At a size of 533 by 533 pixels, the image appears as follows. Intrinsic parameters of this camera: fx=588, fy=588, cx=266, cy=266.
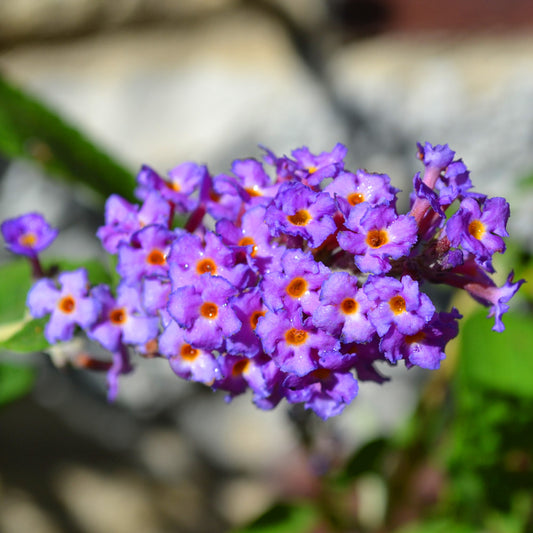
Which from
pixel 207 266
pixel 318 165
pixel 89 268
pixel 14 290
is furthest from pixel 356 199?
pixel 14 290

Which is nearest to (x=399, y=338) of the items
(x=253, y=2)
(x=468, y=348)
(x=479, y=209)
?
(x=479, y=209)

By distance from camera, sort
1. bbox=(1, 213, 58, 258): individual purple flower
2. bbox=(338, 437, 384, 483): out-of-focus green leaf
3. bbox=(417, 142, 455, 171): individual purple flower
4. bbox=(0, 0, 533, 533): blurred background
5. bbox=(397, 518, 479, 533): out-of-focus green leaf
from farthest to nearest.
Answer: bbox=(0, 0, 533, 533): blurred background, bbox=(338, 437, 384, 483): out-of-focus green leaf, bbox=(397, 518, 479, 533): out-of-focus green leaf, bbox=(1, 213, 58, 258): individual purple flower, bbox=(417, 142, 455, 171): individual purple flower

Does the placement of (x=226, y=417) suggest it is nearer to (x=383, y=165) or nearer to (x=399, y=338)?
(x=383, y=165)

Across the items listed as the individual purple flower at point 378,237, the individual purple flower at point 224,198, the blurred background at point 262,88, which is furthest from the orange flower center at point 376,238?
the blurred background at point 262,88

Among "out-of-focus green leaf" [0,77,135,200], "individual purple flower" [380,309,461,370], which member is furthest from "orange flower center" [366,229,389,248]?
"out-of-focus green leaf" [0,77,135,200]

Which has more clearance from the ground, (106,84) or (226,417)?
(106,84)

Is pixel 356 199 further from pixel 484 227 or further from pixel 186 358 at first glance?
pixel 186 358

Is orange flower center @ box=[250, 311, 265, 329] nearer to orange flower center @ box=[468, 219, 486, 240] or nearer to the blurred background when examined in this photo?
orange flower center @ box=[468, 219, 486, 240]

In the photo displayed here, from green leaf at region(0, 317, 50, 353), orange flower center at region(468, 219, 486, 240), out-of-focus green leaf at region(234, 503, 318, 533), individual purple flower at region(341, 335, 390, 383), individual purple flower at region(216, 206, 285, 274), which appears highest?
orange flower center at region(468, 219, 486, 240)
